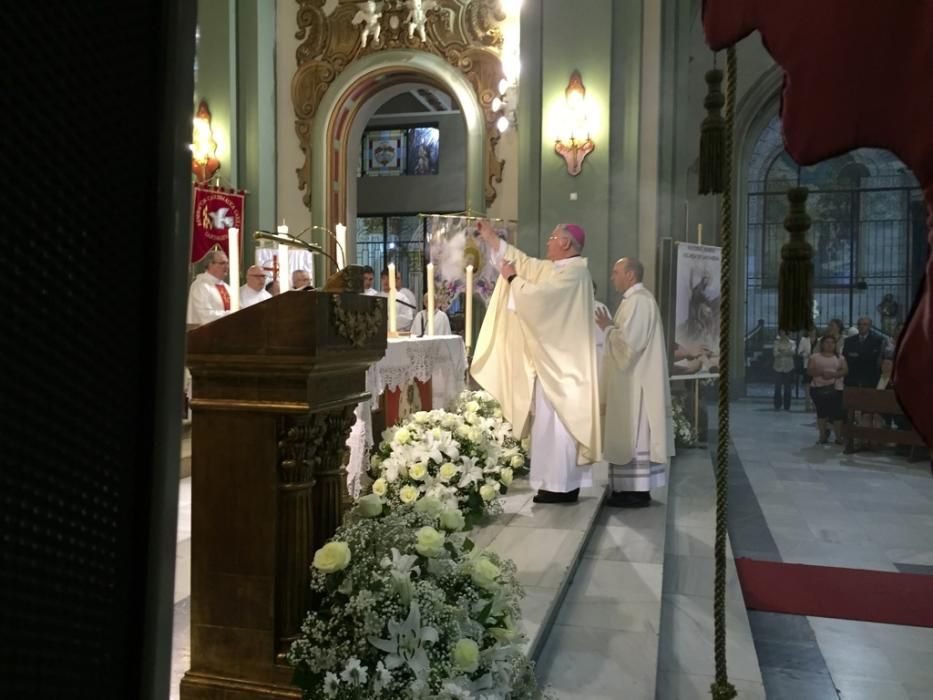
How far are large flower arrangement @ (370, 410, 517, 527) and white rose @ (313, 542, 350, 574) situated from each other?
6.95ft

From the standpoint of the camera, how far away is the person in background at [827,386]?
11.6 m

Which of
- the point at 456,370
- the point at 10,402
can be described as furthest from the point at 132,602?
the point at 456,370

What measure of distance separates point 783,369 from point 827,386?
13.4 ft

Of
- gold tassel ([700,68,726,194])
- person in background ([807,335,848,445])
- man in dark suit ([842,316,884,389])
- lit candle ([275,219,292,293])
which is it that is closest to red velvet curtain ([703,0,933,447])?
gold tassel ([700,68,726,194])

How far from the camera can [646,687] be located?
317 cm

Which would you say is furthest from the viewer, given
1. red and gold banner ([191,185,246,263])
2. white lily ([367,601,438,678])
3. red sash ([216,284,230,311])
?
red and gold banner ([191,185,246,263])

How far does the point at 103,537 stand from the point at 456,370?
5.75 metres

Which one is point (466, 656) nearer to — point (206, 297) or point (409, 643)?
point (409, 643)

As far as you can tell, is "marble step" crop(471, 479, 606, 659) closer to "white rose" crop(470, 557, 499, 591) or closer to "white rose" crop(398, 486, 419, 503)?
"white rose" crop(398, 486, 419, 503)

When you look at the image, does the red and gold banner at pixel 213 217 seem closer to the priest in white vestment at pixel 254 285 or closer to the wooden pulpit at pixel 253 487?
the priest in white vestment at pixel 254 285

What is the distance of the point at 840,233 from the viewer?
18.3 m

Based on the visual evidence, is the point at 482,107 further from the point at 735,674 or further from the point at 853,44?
the point at 853,44

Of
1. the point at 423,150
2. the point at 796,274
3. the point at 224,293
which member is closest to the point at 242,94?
the point at 224,293

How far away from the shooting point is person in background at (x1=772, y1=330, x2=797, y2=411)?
51.2 ft
